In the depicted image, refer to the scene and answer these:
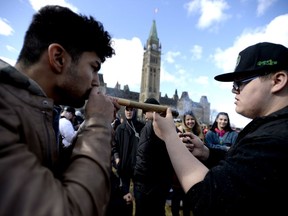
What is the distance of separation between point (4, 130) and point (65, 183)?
316 mm

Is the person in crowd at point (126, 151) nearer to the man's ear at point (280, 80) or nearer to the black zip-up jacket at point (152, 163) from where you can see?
the black zip-up jacket at point (152, 163)

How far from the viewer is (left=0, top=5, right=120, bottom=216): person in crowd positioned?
→ 77 centimetres

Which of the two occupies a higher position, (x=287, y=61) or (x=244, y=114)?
(x=287, y=61)

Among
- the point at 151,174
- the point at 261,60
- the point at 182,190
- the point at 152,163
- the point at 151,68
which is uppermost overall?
the point at 151,68

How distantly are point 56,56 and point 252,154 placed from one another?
4.41 feet

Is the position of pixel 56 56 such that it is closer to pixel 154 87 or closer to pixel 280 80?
pixel 280 80

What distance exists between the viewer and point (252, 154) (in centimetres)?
127

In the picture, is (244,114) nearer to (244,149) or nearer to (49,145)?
(244,149)

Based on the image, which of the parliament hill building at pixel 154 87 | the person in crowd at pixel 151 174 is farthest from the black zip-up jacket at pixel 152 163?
the parliament hill building at pixel 154 87

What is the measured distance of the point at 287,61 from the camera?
1.58 metres

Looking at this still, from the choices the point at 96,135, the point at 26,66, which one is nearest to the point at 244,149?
the point at 96,135

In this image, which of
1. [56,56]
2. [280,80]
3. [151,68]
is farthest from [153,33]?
[56,56]

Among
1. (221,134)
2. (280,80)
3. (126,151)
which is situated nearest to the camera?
(280,80)

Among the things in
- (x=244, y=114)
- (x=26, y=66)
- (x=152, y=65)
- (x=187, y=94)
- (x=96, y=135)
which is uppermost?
(x=152, y=65)
